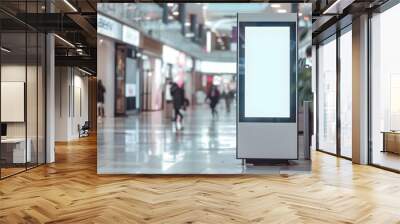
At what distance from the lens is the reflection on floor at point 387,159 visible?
8.02 meters

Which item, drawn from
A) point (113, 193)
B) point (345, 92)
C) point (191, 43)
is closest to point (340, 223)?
point (113, 193)

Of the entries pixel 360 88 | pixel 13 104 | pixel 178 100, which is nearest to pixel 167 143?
pixel 178 100

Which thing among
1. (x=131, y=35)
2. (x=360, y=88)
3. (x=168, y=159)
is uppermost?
(x=131, y=35)

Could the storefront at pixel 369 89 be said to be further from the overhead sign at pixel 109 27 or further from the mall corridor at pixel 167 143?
the overhead sign at pixel 109 27

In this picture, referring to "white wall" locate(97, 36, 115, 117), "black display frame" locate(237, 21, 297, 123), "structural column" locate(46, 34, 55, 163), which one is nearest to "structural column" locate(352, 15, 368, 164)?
"black display frame" locate(237, 21, 297, 123)

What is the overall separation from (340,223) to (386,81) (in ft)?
15.6

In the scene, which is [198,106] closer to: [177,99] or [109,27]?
[177,99]

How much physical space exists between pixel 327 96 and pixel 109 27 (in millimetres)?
6838

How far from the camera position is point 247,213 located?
15.5 ft

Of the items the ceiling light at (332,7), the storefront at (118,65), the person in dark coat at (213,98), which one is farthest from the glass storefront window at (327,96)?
the storefront at (118,65)

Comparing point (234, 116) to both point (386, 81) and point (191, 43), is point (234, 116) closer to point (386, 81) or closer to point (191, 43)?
point (191, 43)

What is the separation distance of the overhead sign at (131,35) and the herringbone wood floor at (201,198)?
2.15 m

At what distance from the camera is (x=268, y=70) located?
728 centimetres

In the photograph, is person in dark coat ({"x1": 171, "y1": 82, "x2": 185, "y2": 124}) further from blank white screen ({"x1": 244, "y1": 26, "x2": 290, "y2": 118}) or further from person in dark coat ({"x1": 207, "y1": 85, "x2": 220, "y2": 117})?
blank white screen ({"x1": 244, "y1": 26, "x2": 290, "y2": 118})
